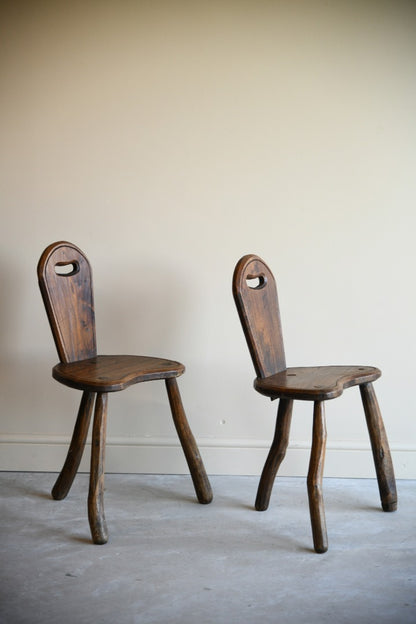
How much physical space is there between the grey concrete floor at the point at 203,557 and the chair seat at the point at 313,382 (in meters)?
0.47

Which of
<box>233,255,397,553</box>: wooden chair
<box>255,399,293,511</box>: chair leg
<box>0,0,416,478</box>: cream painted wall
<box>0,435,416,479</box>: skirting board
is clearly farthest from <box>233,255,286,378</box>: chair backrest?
<box>0,435,416,479</box>: skirting board

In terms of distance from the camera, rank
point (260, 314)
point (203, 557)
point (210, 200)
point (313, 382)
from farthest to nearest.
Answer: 1. point (210, 200)
2. point (260, 314)
3. point (313, 382)
4. point (203, 557)

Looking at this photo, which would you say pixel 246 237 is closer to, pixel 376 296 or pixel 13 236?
pixel 376 296

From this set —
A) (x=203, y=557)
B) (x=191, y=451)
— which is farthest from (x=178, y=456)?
(x=203, y=557)

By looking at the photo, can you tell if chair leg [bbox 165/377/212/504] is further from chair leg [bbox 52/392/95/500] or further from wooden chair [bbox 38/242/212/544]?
chair leg [bbox 52/392/95/500]

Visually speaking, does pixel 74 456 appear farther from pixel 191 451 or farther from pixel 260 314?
pixel 260 314

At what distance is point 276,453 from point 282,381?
327 mm

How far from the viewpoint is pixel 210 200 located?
102 inches

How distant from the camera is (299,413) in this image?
2633mm

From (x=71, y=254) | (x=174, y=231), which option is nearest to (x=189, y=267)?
(x=174, y=231)

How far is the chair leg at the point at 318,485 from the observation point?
194 centimetres

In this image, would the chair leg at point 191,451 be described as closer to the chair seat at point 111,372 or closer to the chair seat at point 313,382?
the chair seat at point 111,372

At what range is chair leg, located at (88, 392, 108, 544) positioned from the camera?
1.99 m

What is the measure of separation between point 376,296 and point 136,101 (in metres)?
1.26
